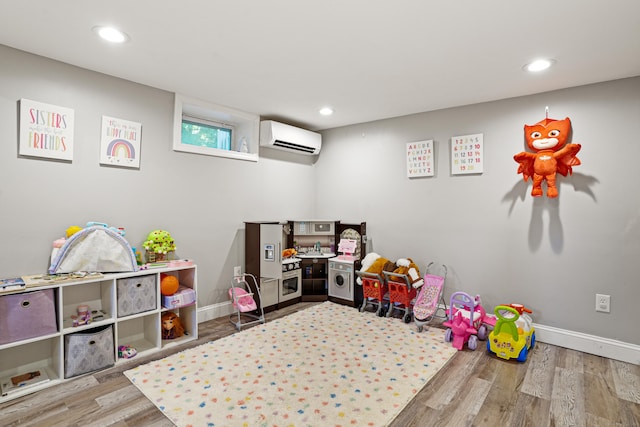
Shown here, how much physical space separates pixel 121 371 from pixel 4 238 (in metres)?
1.24

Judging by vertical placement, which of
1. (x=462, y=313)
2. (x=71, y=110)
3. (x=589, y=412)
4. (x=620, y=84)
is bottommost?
(x=589, y=412)

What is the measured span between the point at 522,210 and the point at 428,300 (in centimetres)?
126

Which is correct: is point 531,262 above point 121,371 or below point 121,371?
above

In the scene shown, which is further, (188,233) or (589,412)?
(188,233)

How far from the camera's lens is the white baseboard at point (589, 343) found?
2.71 m

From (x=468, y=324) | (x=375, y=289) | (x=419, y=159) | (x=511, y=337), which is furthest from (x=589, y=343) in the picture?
(x=419, y=159)

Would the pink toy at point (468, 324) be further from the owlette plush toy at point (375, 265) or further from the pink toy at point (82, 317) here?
the pink toy at point (82, 317)

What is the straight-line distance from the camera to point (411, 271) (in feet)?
11.5

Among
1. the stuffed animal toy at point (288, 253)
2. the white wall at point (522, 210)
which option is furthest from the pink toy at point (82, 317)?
the white wall at point (522, 210)

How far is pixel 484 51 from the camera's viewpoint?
7.59 feet

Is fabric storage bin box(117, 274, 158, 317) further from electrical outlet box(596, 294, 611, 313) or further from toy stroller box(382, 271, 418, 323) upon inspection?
electrical outlet box(596, 294, 611, 313)

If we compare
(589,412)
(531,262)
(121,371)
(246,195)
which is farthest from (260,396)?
(531,262)

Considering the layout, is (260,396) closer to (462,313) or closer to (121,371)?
(121,371)

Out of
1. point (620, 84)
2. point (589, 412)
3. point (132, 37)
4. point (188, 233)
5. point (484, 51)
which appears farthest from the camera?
point (188, 233)
